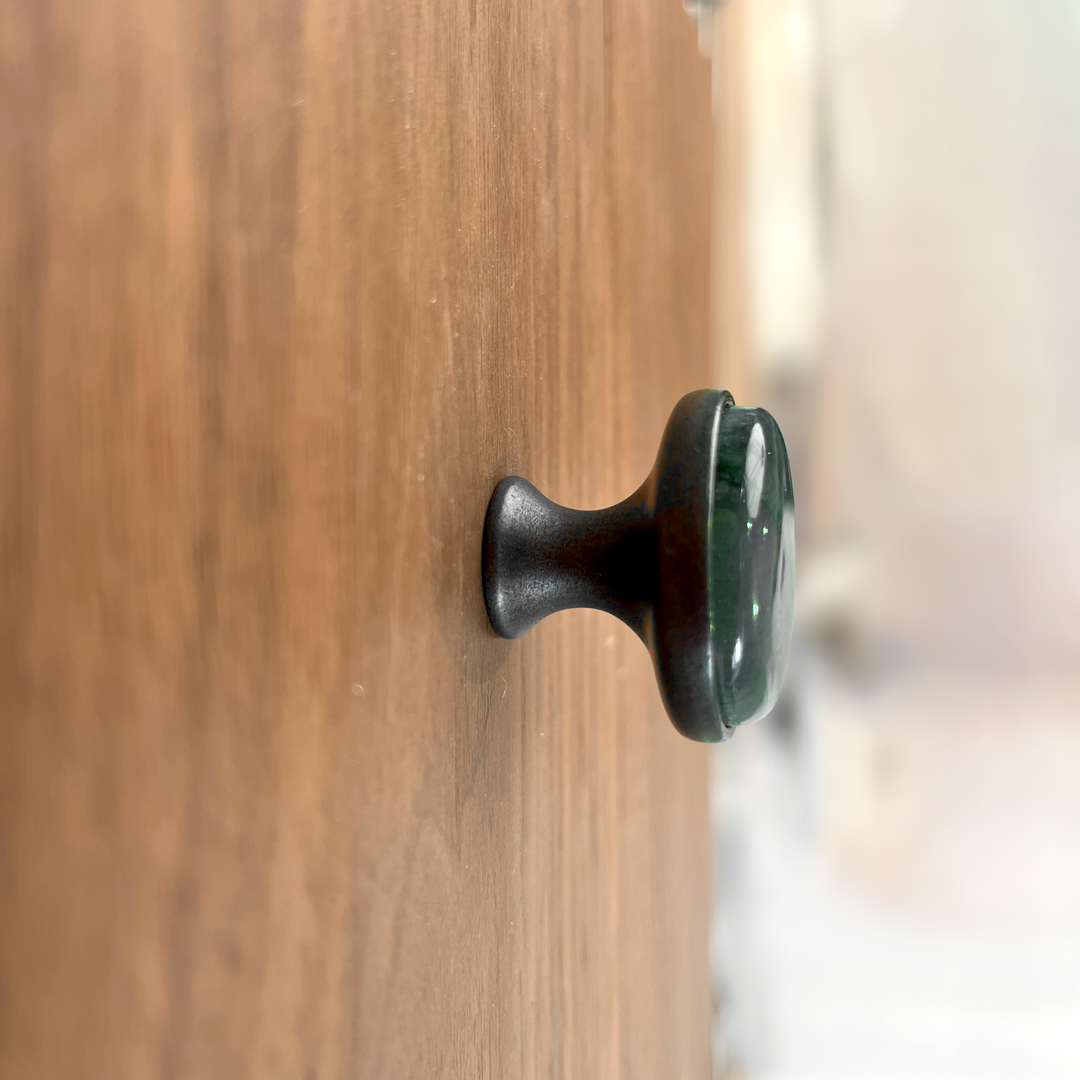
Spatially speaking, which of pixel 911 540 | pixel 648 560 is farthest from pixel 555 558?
pixel 911 540

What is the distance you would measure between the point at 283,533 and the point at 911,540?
0.51 metres

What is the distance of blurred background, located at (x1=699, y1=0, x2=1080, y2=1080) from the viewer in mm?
527

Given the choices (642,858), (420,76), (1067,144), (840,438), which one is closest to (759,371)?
(840,438)

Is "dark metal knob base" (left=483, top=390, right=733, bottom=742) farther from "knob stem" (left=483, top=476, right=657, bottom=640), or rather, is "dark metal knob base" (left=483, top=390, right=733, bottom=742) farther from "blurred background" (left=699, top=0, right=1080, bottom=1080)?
"blurred background" (left=699, top=0, right=1080, bottom=1080)

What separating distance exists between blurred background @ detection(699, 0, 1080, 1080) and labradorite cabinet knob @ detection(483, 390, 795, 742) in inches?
17.1

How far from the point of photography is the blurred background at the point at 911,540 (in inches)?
20.7

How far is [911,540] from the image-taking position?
56 centimetres

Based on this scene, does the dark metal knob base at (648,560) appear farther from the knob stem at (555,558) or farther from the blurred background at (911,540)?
the blurred background at (911,540)

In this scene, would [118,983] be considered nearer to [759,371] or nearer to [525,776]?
[525,776]

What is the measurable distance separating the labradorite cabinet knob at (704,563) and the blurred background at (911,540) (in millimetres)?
435

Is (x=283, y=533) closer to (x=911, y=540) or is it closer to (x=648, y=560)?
(x=648, y=560)

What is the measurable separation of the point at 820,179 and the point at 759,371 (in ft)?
0.37

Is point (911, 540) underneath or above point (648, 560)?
above

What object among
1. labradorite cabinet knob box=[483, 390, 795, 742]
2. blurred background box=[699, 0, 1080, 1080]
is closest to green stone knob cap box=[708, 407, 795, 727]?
labradorite cabinet knob box=[483, 390, 795, 742]
